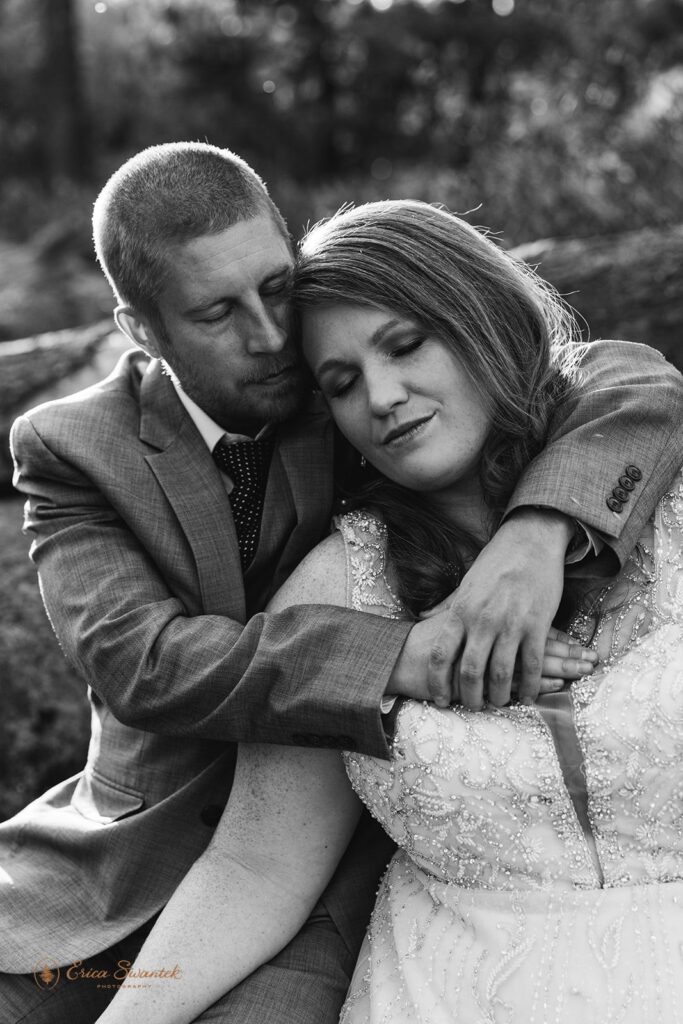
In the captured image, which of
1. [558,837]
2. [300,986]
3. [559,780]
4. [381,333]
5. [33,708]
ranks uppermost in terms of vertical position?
[381,333]

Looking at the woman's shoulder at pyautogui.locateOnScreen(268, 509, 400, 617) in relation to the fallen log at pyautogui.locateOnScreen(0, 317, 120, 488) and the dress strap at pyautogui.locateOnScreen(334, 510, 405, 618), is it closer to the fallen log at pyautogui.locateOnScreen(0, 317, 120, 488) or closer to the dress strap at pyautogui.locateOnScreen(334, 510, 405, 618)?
the dress strap at pyautogui.locateOnScreen(334, 510, 405, 618)

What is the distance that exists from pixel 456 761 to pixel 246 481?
1.03 metres

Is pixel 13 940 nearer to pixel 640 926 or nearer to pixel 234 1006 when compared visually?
pixel 234 1006

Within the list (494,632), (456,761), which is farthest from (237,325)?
(456,761)

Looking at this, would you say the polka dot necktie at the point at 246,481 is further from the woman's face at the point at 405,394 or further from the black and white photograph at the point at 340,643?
the woman's face at the point at 405,394

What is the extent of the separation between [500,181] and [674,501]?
6056mm

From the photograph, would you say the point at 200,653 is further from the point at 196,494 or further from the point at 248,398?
the point at 248,398

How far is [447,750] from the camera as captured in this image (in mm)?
2070

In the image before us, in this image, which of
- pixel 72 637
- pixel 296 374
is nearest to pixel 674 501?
pixel 296 374

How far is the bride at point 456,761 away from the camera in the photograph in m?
2.03

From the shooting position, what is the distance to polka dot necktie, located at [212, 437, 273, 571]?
2717 mm

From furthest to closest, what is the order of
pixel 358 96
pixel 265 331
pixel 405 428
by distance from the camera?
pixel 358 96
pixel 265 331
pixel 405 428

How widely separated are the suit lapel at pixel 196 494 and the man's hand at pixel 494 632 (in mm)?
604
